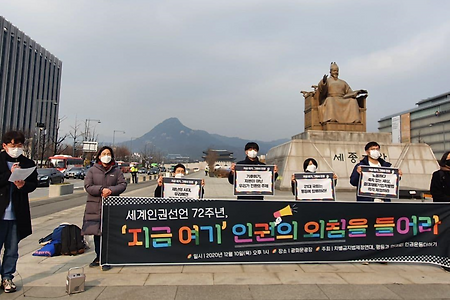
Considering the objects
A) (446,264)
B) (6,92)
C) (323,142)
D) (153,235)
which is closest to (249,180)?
(153,235)

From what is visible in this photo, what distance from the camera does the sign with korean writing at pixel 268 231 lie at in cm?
477

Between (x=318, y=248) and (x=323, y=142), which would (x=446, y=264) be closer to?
(x=318, y=248)

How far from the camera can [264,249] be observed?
4910mm

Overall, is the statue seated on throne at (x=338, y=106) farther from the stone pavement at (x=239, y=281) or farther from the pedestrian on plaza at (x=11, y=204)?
the pedestrian on plaza at (x=11, y=204)

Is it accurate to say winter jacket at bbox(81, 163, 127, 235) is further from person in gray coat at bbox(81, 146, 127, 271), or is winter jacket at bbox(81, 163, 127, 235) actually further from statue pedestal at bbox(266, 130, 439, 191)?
statue pedestal at bbox(266, 130, 439, 191)

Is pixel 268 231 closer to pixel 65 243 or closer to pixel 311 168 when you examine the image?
pixel 311 168

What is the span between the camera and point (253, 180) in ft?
19.1

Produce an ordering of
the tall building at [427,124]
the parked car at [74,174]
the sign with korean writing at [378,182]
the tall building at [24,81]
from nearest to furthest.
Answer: the sign with korean writing at [378,182], the parked car at [74,174], the tall building at [24,81], the tall building at [427,124]

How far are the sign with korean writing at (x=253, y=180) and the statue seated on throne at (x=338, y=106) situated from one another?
13.1 metres

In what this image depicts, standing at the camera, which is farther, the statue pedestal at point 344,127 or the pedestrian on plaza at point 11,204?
the statue pedestal at point 344,127

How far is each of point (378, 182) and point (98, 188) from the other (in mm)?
4975

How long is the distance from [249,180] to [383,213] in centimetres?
241

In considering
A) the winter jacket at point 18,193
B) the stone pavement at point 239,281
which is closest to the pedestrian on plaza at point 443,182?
the stone pavement at point 239,281

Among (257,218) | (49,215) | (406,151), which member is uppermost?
(406,151)
